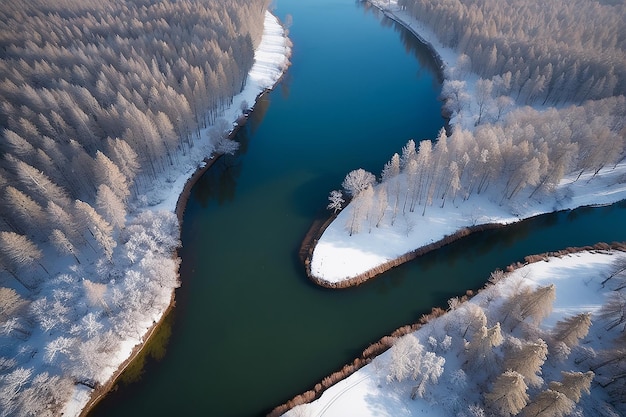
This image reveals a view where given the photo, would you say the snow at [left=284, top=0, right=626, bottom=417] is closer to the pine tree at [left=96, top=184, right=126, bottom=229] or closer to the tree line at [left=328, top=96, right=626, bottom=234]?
the tree line at [left=328, top=96, right=626, bottom=234]

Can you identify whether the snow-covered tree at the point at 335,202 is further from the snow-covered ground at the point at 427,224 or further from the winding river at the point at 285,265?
the winding river at the point at 285,265

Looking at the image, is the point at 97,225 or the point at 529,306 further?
the point at 97,225

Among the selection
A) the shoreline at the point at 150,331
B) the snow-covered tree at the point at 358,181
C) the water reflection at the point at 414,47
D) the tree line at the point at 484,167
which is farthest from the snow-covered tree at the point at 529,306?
the water reflection at the point at 414,47

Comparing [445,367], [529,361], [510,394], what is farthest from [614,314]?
[445,367]

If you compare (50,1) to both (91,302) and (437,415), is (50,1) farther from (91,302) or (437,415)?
(437,415)

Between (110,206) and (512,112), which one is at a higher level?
(512,112)

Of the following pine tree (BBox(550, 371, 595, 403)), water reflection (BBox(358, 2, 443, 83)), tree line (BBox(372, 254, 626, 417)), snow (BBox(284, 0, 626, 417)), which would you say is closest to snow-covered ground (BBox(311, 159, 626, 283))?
snow (BBox(284, 0, 626, 417))

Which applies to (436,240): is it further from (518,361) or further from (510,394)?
(510,394)
